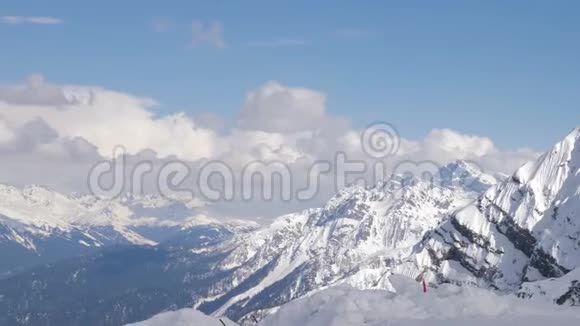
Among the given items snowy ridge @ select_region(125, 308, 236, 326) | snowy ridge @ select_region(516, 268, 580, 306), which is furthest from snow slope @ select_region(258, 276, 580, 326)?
snowy ridge @ select_region(516, 268, 580, 306)

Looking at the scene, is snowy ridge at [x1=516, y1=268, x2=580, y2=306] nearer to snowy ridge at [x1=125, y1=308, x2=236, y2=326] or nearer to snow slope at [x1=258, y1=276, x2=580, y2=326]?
snow slope at [x1=258, y1=276, x2=580, y2=326]

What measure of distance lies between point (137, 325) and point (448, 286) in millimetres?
23000

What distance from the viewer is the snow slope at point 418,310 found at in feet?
143

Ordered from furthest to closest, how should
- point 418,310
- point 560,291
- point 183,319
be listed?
point 560,291
point 183,319
point 418,310

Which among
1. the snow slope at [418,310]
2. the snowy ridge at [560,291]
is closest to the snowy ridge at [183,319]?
the snow slope at [418,310]

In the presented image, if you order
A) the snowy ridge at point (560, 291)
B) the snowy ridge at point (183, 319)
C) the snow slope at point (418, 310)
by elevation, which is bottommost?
the snowy ridge at point (560, 291)

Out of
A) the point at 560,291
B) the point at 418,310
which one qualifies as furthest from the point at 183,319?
the point at 560,291

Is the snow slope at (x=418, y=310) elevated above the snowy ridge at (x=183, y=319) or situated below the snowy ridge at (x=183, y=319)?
above

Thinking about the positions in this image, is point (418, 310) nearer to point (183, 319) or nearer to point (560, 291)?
point (183, 319)

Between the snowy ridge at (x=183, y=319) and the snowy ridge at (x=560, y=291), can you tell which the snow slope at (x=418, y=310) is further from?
the snowy ridge at (x=560, y=291)

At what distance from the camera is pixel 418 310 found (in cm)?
4547

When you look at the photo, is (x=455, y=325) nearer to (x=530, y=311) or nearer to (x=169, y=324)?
(x=530, y=311)

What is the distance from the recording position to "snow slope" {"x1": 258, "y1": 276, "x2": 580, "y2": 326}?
143ft

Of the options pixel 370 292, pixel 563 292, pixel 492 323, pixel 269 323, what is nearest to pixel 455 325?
pixel 492 323
